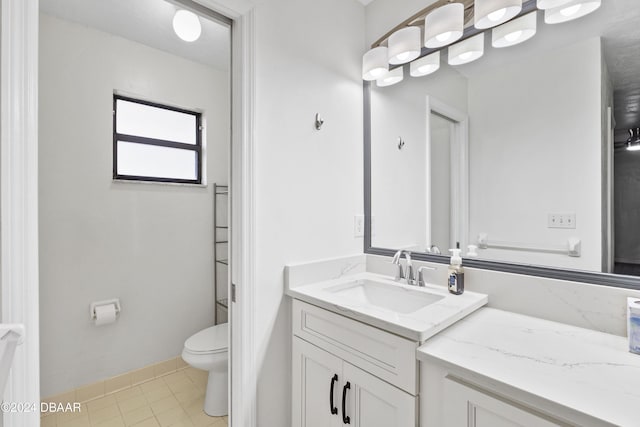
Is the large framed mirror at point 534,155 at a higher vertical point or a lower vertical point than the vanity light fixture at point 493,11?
lower

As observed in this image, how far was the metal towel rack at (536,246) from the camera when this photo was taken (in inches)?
41.6

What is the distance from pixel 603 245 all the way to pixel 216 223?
242 cm

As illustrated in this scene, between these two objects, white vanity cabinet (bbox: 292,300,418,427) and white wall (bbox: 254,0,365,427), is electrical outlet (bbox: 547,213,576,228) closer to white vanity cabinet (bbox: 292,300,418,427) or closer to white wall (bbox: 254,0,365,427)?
white vanity cabinet (bbox: 292,300,418,427)

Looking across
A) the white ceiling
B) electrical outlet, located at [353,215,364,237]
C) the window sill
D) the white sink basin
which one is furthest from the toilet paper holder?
the white ceiling

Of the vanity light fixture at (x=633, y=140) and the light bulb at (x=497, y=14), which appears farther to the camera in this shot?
the light bulb at (x=497, y=14)

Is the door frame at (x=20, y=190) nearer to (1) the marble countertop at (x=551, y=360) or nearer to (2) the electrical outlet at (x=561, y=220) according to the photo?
(1) the marble countertop at (x=551, y=360)

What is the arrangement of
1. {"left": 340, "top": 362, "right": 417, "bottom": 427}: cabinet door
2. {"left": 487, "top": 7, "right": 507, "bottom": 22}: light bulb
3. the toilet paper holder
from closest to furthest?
1. {"left": 340, "top": 362, "right": 417, "bottom": 427}: cabinet door
2. {"left": 487, "top": 7, "right": 507, "bottom": 22}: light bulb
3. the toilet paper holder

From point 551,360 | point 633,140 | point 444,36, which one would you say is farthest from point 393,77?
point 551,360

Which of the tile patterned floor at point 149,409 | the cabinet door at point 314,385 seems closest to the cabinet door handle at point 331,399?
the cabinet door at point 314,385

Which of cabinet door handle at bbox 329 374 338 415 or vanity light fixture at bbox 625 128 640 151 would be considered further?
cabinet door handle at bbox 329 374 338 415

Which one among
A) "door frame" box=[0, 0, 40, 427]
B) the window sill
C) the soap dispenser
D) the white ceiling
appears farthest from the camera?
the window sill

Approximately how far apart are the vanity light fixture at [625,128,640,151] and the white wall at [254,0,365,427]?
108cm

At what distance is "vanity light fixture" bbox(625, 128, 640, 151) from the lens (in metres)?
0.94

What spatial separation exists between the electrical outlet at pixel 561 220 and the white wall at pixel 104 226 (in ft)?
7.54
